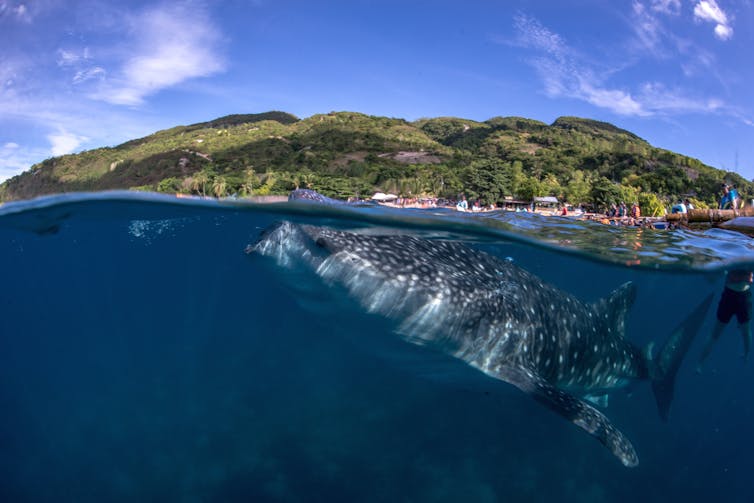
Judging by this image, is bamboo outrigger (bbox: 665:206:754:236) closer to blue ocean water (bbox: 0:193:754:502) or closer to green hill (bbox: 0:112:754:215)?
blue ocean water (bbox: 0:193:754:502)

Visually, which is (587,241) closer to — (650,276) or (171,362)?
(650,276)

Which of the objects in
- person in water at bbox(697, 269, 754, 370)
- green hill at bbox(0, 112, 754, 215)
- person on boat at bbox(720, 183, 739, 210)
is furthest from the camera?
green hill at bbox(0, 112, 754, 215)

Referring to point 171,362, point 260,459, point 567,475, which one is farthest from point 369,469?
point 171,362

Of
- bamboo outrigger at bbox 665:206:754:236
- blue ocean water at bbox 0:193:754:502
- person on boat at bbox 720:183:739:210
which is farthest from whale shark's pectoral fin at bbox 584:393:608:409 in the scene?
person on boat at bbox 720:183:739:210

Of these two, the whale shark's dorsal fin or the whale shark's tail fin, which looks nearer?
the whale shark's dorsal fin

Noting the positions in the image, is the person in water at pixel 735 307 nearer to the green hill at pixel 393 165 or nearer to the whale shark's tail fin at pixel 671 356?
the whale shark's tail fin at pixel 671 356

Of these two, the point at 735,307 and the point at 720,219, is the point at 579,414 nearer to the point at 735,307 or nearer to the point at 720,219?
the point at 735,307

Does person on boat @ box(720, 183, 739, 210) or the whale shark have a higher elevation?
person on boat @ box(720, 183, 739, 210)

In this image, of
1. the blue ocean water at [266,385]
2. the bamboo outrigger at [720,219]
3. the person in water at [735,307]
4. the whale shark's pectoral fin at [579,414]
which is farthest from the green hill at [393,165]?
the whale shark's pectoral fin at [579,414]
